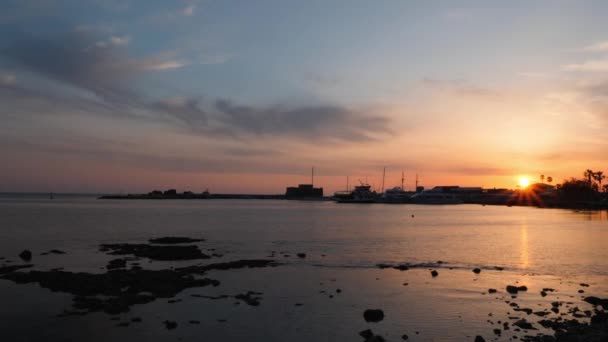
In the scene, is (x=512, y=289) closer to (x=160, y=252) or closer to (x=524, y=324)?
(x=524, y=324)

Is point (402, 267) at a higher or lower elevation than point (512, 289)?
lower

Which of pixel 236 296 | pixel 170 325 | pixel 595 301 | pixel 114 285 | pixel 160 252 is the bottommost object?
pixel 170 325

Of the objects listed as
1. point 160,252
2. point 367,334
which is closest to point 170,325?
point 367,334

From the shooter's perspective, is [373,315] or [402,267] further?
[402,267]

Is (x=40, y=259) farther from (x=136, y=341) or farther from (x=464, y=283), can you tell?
(x=464, y=283)

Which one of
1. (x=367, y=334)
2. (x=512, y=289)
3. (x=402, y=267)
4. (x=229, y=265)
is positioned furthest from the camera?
(x=402, y=267)

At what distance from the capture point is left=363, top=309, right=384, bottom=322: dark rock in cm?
2277

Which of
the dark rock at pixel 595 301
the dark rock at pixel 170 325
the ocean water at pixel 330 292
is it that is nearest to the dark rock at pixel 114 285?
the ocean water at pixel 330 292

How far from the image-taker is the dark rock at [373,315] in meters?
22.8

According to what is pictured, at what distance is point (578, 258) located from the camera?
4484 cm

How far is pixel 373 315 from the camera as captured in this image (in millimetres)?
22953

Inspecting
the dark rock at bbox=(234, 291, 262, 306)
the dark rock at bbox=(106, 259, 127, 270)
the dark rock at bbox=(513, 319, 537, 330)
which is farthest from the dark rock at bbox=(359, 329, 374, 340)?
the dark rock at bbox=(106, 259, 127, 270)

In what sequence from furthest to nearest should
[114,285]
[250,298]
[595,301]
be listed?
1. [114,285]
2. [250,298]
3. [595,301]

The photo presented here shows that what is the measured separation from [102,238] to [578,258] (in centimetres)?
5529
